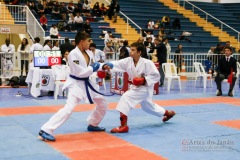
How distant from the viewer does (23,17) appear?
17781mm

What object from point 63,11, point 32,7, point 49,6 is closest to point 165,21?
point 63,11

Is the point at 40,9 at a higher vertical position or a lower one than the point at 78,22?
higher

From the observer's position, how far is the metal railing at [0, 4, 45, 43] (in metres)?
16.9

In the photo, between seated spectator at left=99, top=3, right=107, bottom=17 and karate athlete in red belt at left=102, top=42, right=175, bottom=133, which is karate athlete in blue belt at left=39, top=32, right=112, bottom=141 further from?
seated spectator at left=99, top=3, right=107, bottom=17

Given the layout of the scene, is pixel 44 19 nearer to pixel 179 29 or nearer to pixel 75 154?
pixel 179 29

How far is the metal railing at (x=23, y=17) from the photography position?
16.9m

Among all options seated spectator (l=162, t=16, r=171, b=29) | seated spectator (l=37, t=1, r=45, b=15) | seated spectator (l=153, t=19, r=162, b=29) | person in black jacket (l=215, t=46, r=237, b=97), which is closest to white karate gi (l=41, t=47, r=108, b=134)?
person in black jacket (l=215, t=46, r=237, b=97)

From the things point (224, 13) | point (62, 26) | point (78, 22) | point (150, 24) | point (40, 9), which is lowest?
point (62, 26)

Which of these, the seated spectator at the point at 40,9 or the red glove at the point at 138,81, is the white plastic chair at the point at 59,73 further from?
the seated spectator at the point at 40,9

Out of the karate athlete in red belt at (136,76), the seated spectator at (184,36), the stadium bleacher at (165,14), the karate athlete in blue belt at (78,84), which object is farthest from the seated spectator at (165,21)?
the karate athlete in blue belt at (78,84)

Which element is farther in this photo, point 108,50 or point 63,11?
point 63,11

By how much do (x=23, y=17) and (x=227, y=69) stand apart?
10403mm

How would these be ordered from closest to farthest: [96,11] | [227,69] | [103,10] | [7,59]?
[227,69]
[7,59]
[96,11]
[103,10]

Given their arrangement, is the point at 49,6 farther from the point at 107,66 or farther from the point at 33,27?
the point at 107,66
